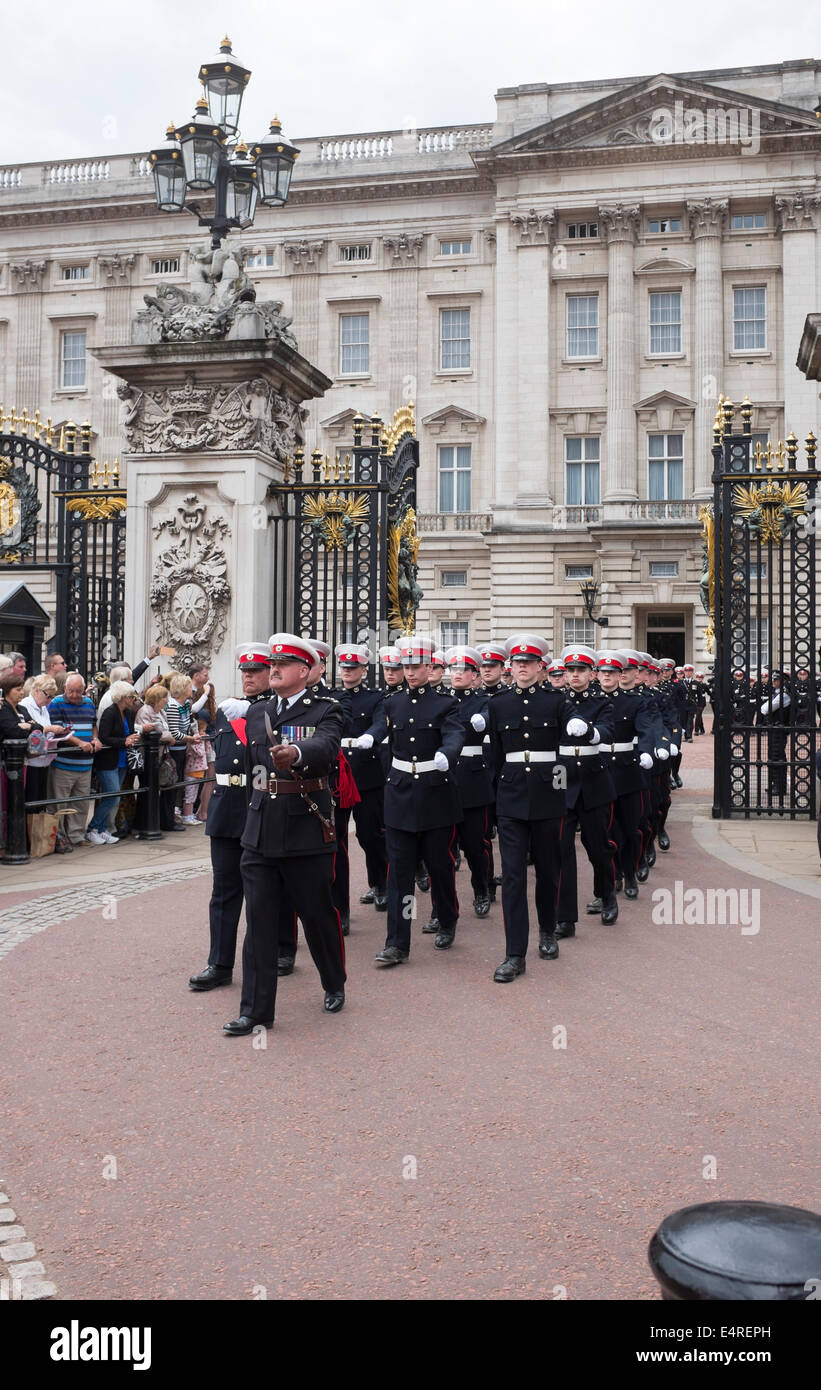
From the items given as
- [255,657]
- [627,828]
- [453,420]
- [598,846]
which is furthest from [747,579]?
[453,420]

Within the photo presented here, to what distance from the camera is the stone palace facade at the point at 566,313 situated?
3788cm

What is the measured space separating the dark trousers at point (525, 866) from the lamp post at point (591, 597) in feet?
98.4

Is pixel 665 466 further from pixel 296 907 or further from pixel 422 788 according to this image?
pixel 296 907

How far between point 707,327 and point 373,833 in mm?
33455

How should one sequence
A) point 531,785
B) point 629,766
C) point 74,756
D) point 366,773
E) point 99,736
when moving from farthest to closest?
point 99,736, point 74,756, point 629,766, point 366,773, point 531,785

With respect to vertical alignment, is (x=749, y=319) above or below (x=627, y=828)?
above

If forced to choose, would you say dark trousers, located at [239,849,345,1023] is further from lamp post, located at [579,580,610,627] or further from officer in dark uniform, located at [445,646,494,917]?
lamp post, located at [579,580,610,627]

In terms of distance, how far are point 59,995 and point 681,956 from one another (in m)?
3.63

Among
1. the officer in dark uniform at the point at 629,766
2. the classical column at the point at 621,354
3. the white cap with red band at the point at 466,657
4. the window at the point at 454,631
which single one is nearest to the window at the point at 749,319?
the classical column at the point at 621,354

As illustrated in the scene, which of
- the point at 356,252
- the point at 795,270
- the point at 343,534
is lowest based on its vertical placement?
the point at 343,534

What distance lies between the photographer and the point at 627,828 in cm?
946

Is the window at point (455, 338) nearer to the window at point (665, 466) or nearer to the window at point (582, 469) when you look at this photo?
the window at point (582, 469)
